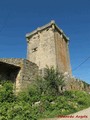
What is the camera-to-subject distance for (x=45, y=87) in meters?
14.0

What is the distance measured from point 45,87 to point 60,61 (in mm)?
9260

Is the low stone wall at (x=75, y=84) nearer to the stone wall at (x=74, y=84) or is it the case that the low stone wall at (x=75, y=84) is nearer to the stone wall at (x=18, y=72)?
the stone wall at (x=74, y=84)

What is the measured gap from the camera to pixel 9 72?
14.8 meters

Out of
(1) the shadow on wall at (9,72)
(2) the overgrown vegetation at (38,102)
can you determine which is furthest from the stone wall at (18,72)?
(2) the overgrown vegetation at (38,102)

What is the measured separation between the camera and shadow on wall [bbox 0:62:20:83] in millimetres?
14189

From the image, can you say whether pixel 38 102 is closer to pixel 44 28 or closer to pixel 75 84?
pixel 75 84

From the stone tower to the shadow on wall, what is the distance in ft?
24.4

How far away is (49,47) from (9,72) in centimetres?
911

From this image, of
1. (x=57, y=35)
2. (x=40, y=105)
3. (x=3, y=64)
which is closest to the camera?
(x=40, y=105)

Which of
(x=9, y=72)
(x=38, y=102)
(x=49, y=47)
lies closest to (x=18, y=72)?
(x=9, y=72)

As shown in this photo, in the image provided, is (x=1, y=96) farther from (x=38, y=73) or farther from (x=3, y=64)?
(x=38, y=73)

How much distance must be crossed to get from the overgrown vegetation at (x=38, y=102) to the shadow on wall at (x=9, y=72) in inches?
37.2

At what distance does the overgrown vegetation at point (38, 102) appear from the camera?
9227 mm

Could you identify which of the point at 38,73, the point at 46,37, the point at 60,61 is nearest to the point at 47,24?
the point at 46,37
